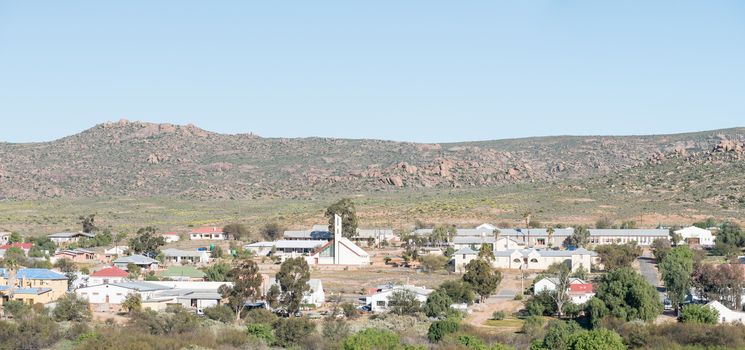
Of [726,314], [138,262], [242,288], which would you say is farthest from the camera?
[138,262]

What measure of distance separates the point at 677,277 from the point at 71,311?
3415cm

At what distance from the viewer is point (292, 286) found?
2490 inches

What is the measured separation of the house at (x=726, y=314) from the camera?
58.9 metres

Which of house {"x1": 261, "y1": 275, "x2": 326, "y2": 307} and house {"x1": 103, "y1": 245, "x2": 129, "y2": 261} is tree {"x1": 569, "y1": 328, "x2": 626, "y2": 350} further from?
house {"x1": 103, "y1": 245, "x2": 129, "y2": 261}

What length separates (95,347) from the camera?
4772 cm

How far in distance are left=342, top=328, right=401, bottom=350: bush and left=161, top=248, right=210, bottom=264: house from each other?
46.4m

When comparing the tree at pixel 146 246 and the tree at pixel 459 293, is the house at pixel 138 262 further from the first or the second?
the tree at pixel 459 293

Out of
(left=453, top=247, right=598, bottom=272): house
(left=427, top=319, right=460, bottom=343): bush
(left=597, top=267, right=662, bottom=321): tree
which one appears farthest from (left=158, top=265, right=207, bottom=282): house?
(left=597, top=267, right=662, bottom=321): tree

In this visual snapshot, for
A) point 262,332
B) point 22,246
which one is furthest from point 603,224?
point 262,332

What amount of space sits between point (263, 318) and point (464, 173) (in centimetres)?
13380

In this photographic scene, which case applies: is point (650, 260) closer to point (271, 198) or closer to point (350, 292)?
point (350, 292)

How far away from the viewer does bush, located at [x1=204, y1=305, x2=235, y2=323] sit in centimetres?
5966

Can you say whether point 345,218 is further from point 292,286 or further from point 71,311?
point 71,311

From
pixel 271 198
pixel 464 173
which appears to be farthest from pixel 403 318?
pixel 464 173
